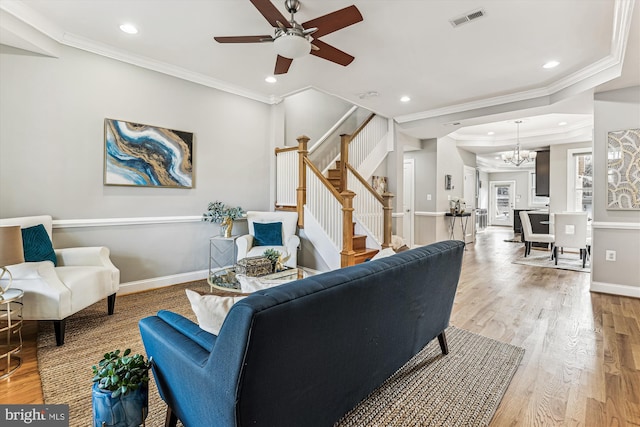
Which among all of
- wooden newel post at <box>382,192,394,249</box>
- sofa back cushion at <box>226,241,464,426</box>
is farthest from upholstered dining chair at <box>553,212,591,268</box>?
sofa back cushion at <box>226,241,464,426</box>

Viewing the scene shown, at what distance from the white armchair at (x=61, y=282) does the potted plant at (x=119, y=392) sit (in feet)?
5.03

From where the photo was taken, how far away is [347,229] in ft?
13.3

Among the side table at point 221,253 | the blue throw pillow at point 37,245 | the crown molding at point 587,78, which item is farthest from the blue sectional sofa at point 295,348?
the side table at point 221,253

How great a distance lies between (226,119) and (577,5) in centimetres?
402

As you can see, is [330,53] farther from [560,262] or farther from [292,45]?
[560,262]

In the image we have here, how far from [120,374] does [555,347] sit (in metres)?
2.91

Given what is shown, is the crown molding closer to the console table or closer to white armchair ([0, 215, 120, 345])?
the console table

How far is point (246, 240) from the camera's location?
4.04 m

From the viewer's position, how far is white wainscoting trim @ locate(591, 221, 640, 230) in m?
3.68

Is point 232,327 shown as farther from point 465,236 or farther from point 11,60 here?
point 465,236

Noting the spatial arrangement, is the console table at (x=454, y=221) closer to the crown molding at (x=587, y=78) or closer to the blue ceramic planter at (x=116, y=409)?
the crown molding at (x=587, y=78)

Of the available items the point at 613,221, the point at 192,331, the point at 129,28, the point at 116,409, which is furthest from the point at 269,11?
the point at 613,221

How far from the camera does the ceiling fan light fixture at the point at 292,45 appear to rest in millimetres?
2422

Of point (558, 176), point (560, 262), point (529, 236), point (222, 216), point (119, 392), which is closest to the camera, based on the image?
point (119, 392)
